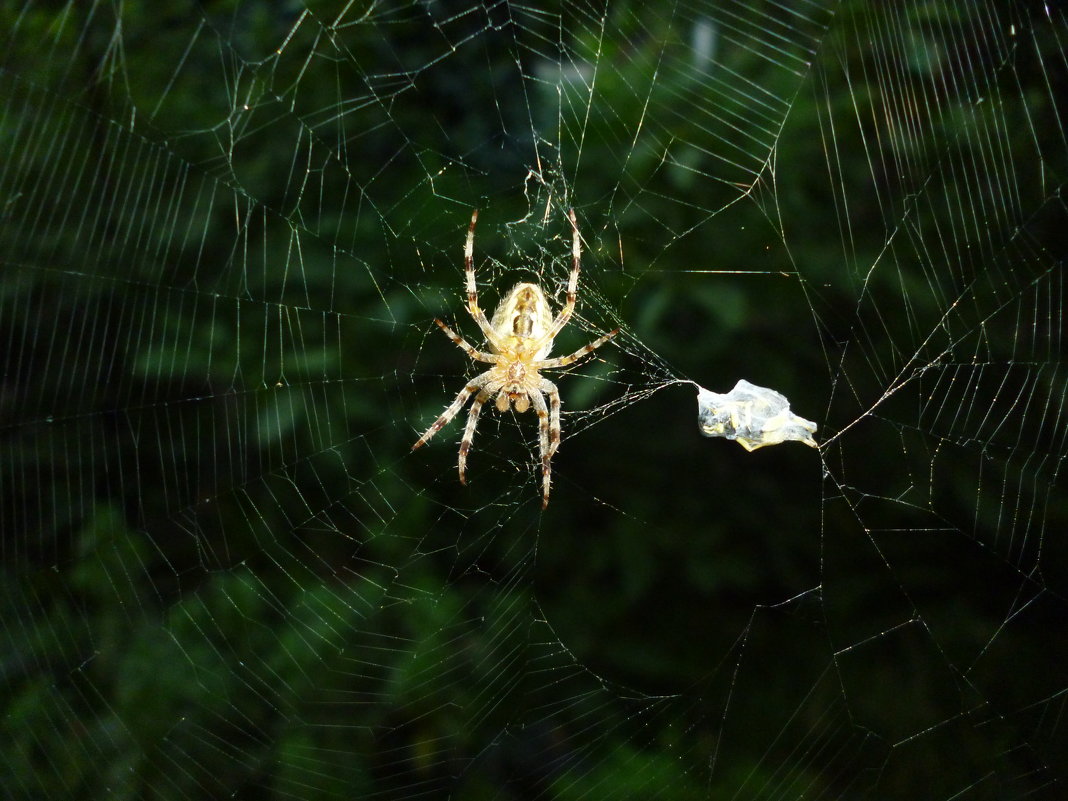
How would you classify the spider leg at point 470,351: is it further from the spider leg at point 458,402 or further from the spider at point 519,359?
the spider leg at point 458,402

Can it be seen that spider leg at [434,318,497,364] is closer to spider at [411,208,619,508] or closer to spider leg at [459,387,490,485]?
spider at [411,208,619,508]

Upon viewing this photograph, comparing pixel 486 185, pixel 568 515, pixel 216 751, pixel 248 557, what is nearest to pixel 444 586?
pixel 568 515

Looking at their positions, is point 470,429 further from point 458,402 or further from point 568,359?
point 568,359

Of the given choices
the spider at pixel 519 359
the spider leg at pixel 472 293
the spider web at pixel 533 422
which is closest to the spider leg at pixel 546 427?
the spider at pixel 519 359

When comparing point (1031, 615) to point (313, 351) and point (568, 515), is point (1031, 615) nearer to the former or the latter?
point (568, 515)

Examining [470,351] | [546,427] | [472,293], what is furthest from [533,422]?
[472,293]

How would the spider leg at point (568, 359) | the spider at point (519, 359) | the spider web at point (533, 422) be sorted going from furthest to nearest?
the spider at point (519, 359) → the spider leg at point (568, 359) → the spider web at point (533, 422)
